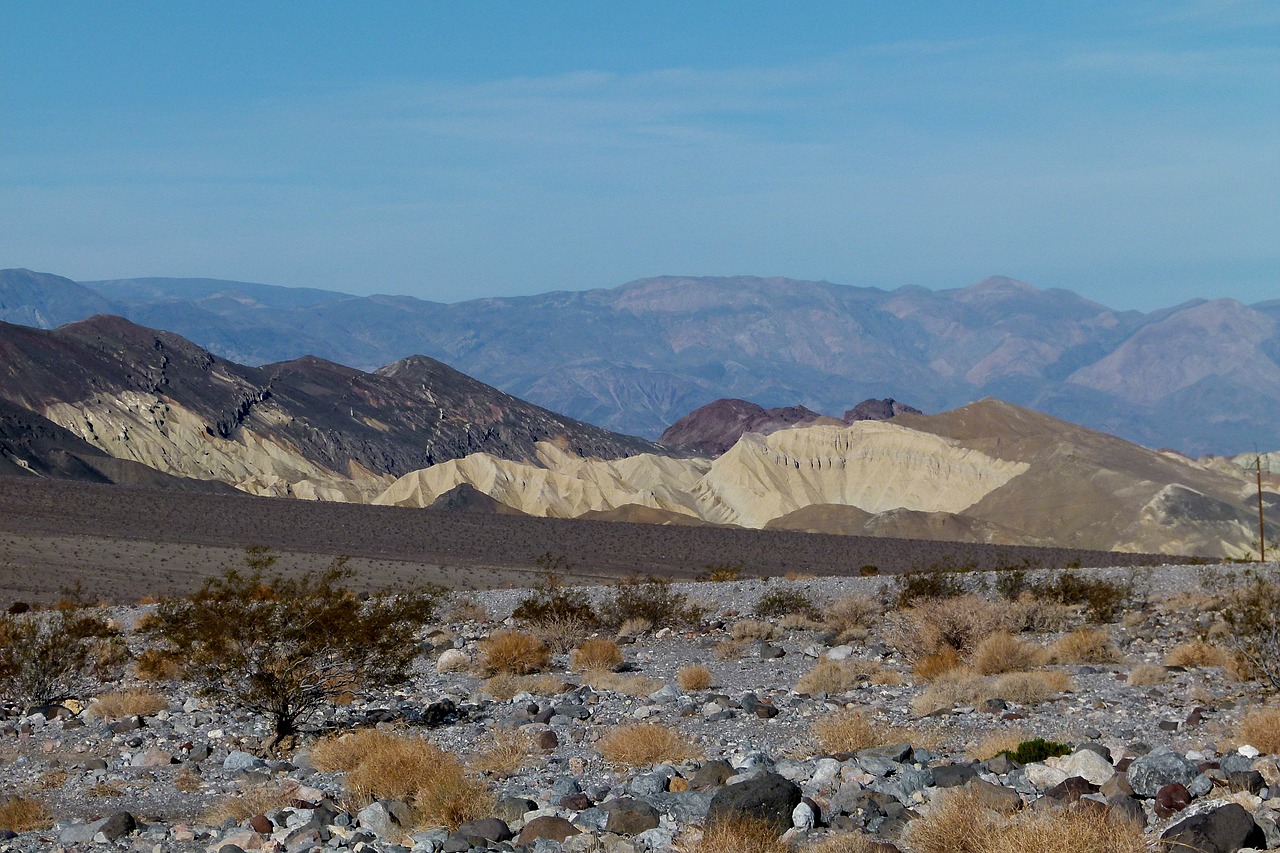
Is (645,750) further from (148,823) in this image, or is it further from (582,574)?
(582,574)

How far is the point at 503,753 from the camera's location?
35.3 ft

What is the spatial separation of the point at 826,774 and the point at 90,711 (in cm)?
884

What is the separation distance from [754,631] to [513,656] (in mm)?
5148

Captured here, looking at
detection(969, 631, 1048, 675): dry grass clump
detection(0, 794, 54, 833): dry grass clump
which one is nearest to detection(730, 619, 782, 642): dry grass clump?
detection(969, 631, 1048, 675): dry grass clump

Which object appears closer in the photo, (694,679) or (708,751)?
(708,751)

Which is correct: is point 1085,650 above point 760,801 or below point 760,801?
below

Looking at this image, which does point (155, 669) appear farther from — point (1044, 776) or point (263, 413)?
point (263, 413)

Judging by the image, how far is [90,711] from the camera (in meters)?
14.1

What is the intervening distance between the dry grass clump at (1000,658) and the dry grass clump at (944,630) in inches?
34.6

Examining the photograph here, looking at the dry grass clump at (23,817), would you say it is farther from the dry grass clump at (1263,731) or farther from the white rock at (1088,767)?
the dry grass clump at (1263,731)

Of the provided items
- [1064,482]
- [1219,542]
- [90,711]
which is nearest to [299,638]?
[90,711]

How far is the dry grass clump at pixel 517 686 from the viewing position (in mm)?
14688

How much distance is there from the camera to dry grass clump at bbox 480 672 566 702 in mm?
14688

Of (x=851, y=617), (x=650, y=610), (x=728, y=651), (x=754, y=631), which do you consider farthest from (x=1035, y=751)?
(x=650, y=610)
